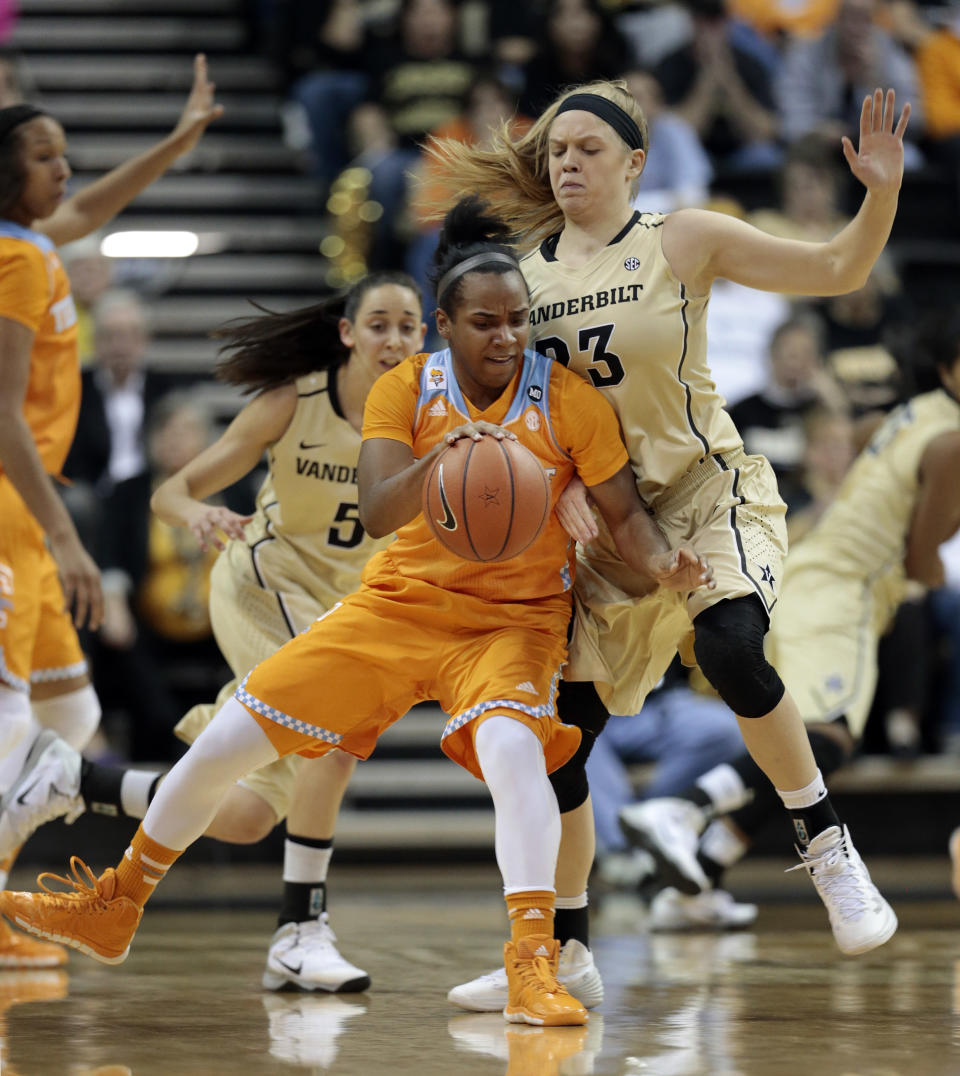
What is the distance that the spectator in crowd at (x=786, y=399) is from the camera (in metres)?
8.11

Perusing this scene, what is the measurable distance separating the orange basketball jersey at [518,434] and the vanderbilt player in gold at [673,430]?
0.38ft

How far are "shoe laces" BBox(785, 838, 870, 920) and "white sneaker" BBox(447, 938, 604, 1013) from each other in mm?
530

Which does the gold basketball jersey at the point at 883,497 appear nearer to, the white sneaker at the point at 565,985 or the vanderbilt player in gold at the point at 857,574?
the vanderbilt player in gold at the point at 857,574

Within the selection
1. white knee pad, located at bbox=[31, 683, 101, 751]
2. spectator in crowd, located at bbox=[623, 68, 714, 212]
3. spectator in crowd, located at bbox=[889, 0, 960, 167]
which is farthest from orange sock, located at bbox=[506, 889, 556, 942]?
spectator in crowd, located at bbox=[889, 0, 960, 167]

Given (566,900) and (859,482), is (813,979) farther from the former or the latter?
(859,482)

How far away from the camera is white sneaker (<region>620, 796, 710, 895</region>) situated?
572 cm

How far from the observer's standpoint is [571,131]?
3930mm

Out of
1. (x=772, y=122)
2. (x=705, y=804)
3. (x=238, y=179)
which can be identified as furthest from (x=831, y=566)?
(x=238, y=179)

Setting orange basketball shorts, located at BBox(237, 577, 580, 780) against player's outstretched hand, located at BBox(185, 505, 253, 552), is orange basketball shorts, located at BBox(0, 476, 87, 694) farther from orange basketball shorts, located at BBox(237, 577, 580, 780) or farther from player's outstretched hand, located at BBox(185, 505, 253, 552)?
orange basketball shorts, located at BBox(237, 577, 580, 780)

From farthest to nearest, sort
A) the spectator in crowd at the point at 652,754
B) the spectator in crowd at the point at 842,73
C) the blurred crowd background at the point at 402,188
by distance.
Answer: the spectator in crowd at the point at 842,73, the blurred crowd background at the point at 402,188, the spectator in crowd at the point at 652,754

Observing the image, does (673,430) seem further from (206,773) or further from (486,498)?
(206,773)

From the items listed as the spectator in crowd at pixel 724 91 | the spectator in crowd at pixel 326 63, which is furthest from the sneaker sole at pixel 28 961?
the spectator in crowd at pixel 724 91

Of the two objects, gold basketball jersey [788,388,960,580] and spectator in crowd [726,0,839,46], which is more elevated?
spectator in crowd [726,0,839,46]

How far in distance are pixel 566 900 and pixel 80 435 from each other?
15.3 feet
